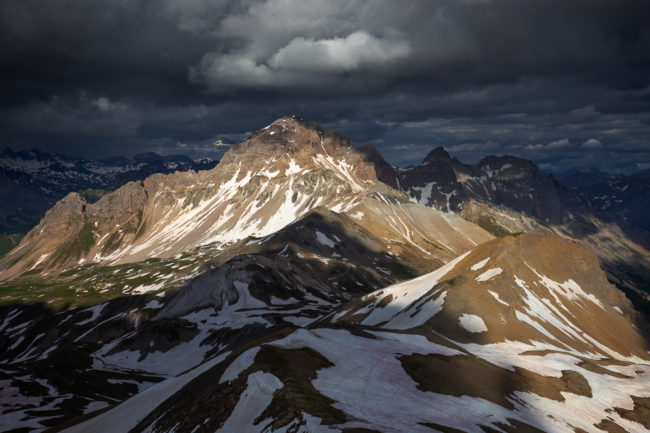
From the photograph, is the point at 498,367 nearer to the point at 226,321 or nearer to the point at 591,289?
the point at 591,289

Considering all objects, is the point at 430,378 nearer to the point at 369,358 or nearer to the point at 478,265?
the point at 369,358

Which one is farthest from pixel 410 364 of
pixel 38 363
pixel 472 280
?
pixel 38 363

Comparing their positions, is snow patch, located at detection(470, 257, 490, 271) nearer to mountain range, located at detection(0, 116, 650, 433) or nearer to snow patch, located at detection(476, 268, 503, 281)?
mountain range, located at detection(0, 116, 650, 433)

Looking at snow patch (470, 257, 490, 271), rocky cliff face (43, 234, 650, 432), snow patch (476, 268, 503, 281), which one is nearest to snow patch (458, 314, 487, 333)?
rocky cliff face (43, 234, 650, 432)

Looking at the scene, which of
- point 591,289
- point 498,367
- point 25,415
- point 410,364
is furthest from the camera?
point 591,289

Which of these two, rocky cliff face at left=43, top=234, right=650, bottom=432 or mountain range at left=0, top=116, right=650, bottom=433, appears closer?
rocky cliff face at left=43, top=234, right=650, bottom=432

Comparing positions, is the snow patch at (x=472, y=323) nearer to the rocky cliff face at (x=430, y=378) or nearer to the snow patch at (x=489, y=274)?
the rocky cliff face at (x=430, y=378)

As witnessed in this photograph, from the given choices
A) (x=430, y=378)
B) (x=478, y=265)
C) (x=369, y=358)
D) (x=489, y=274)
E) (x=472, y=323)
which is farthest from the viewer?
(x=478, y=265)

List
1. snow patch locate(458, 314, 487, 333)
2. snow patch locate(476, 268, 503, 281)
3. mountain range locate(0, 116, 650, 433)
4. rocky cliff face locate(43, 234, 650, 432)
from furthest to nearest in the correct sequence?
1. snow patch locate(476, 268, 503, 281)
2. snow patch locate(458, 314, 487, 333)
3. mountain range locate(0, 116, 650, 433)
4. rocky cliff face locate(43, 234, 650, 432)

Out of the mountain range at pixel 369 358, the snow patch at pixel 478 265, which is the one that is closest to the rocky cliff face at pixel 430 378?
the mountain range at pixel 369 358

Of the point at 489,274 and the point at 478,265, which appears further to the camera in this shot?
the point at 478,265

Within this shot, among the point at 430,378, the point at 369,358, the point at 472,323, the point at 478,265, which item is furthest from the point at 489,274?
the point at 369,358
